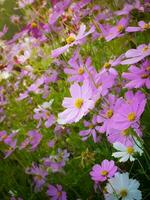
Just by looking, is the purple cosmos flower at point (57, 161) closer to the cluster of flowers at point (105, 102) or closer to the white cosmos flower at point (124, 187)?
the cluster of flowers at point (105, 102)

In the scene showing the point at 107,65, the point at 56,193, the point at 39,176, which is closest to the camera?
the point at 107,65

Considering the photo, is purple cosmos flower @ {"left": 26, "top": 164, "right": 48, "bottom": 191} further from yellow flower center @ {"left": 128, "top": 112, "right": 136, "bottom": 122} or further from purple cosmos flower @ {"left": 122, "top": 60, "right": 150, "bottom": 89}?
yellow flower center @ {"left": 128, "top": 112, "right": 136, "bottom": 122}

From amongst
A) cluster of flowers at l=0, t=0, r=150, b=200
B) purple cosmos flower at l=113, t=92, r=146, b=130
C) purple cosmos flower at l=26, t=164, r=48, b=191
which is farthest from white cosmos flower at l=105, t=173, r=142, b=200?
purple cosmos flower at l=26, t=164, r=48, b=191

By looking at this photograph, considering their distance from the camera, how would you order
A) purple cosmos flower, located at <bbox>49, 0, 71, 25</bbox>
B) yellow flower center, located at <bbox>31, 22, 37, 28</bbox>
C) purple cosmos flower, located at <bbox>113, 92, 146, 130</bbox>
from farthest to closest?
yellow flower center, located at <bbox>31, 22, 37, 28</bbox>, purple cosmos flower, located at <bbox>49, 0, 71, 25</bbox>, purple cosmos flower, located at <bbox>113, 92, 146, 130</bbox>

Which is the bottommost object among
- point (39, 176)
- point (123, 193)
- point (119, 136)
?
point (39, 176)

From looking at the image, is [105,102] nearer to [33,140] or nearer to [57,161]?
[57,161]

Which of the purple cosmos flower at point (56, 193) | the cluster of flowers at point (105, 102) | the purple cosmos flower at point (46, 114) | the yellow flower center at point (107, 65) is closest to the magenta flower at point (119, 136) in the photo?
the cluster of flowers at point (105, 102)

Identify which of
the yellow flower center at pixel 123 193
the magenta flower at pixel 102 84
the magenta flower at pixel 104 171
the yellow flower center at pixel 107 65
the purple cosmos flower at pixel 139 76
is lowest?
the yellow flower center at pixel 123 193

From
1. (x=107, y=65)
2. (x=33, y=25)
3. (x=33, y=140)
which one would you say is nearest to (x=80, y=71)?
(x=107, y=65)

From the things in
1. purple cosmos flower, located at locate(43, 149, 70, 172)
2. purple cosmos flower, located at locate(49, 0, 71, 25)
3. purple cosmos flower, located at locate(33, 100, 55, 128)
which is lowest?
purple cosmos flower, located at locate(43, 149, 70, 172)
